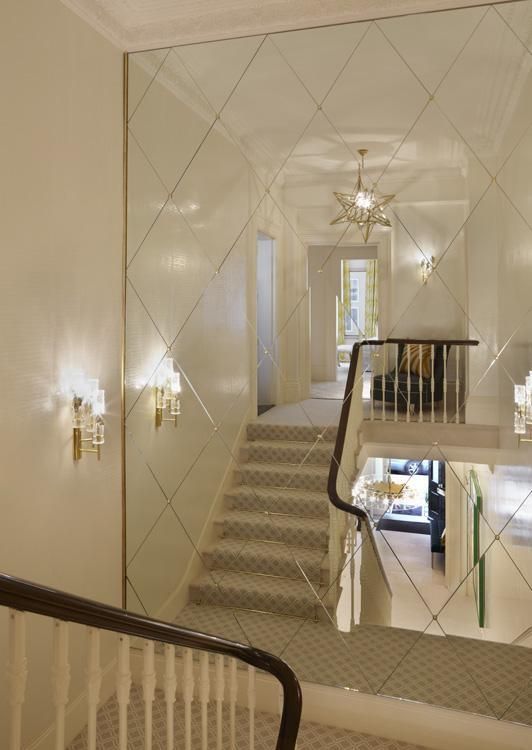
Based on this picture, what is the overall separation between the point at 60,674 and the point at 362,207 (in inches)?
96.5

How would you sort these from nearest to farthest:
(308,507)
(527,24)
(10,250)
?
(10,250) → (527,24) → (308,507)

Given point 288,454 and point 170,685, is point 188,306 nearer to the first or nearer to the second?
point 288,454

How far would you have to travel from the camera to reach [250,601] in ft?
10.5

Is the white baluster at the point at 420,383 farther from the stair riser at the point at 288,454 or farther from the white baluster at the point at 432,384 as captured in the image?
the stair riser at the point at 288,454

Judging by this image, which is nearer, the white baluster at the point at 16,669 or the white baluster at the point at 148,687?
the white baluster at the point at 16,669

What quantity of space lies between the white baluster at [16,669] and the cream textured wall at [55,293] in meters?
1.23

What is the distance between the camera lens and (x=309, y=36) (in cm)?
308

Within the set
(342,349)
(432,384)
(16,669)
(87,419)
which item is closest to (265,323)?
(342,349)

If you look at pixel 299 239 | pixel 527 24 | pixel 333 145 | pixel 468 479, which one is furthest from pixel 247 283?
pixel 527 24

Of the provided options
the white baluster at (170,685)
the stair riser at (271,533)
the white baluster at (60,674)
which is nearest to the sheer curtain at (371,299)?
the stair riser at (271,533)

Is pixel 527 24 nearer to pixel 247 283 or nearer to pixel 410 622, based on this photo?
pixel 247 283

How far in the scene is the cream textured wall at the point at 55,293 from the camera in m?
2.45

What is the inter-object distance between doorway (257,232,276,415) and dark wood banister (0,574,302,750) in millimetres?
1552

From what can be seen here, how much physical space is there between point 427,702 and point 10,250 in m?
2.80
